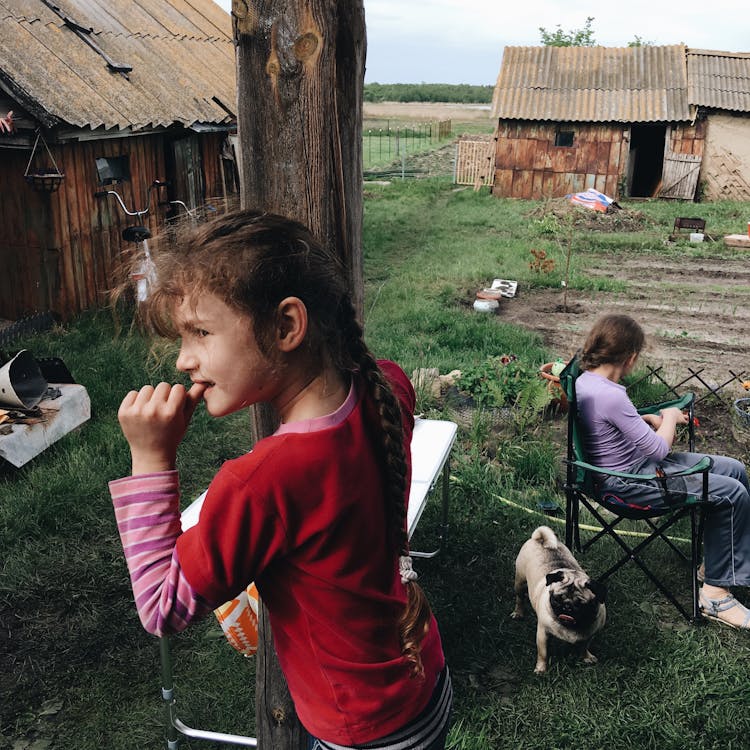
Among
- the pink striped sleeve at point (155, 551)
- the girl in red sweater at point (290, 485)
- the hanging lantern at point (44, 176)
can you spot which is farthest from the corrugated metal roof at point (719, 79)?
the pink striped sleeve at point (155, 551)

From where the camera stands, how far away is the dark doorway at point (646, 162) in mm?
23141

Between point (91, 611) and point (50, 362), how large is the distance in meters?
2.88

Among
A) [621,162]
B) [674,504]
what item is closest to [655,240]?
[621,162]

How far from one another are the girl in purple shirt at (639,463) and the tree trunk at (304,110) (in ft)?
7.31

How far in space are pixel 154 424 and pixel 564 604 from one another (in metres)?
2.51

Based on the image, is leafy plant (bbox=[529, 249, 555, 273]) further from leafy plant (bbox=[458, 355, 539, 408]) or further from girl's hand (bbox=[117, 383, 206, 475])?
girl's hand (bbox=[117, 383, 206, 475])

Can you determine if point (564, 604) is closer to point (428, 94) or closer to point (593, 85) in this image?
point (593, 85)

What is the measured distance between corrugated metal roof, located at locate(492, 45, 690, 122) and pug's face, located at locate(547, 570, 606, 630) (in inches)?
738

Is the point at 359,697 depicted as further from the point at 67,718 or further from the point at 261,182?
the point at 67,718

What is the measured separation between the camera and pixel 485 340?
8352 millimetres

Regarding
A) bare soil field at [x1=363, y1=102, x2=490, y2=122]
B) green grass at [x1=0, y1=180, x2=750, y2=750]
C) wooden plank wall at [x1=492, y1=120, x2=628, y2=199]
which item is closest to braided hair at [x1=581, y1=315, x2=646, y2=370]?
green grass at [x1=0, y1=180, x2=750, y2=750]

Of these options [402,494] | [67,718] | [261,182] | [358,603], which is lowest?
[67,718]

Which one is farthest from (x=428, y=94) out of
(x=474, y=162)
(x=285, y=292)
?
(x=285, y=292)

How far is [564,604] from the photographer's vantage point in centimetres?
331
